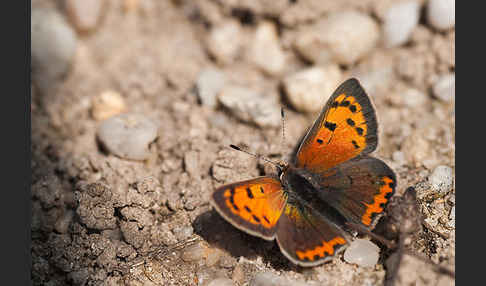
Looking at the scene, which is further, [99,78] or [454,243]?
[99,78]

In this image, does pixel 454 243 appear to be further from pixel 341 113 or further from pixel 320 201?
pixel 341 113

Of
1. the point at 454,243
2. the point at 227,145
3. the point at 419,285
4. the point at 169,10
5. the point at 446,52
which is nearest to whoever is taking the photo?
the point at 419,285

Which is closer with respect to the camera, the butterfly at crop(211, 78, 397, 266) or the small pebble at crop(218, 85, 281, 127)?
the butterfly at crop(211, 78, 397, 266)

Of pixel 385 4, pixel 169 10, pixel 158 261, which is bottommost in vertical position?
pixel 158 261

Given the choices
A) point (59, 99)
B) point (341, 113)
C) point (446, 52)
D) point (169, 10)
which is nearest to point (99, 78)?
point (59, 99)

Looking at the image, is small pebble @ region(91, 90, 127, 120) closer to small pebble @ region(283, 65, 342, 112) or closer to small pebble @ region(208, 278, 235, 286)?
small pebble @ region(283, 65, 342, 112)

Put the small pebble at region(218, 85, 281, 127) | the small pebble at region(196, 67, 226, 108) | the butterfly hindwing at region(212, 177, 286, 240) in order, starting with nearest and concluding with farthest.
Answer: the butterfly hindwing at region(212, 177, 286, 240) → the small pebble at region(218, 85, 281, 127) → the small pebble at region(196, 67, 226, 108)

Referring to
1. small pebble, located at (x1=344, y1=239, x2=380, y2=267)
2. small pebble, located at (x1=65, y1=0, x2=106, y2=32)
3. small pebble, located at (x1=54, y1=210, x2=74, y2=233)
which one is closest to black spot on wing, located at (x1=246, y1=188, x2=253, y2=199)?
small pebble, located at (x1=344, y1=239, x2=380, y2=267)
